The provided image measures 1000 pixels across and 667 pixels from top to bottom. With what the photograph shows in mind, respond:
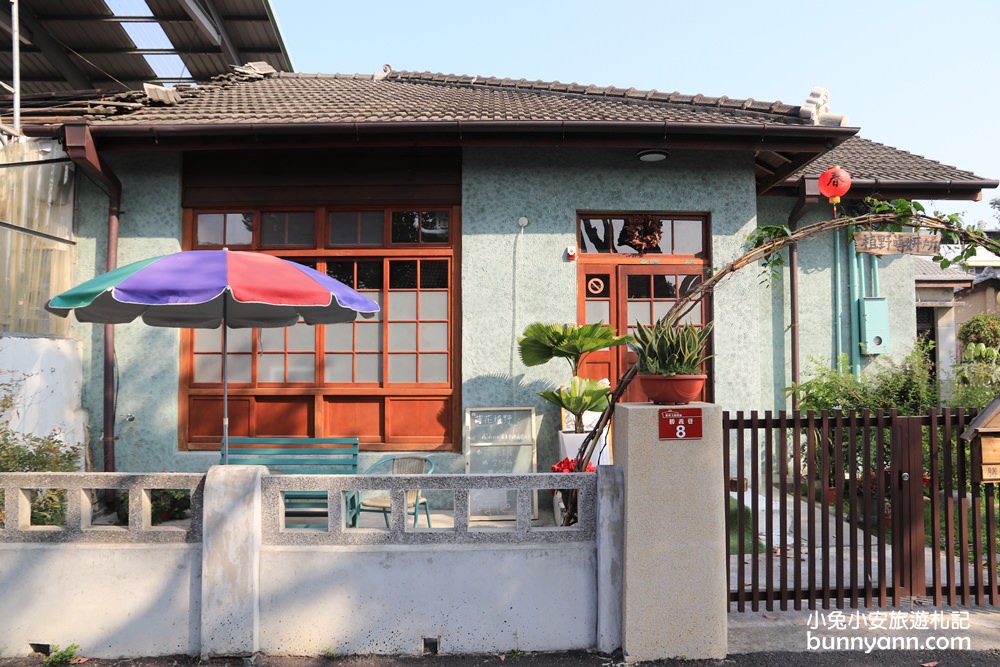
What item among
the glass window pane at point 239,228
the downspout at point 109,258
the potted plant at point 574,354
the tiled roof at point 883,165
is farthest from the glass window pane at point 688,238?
the downspout at point 109,258

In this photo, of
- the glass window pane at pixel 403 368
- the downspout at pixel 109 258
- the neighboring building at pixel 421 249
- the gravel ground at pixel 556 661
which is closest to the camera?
the gravel ground at pixel 556 661

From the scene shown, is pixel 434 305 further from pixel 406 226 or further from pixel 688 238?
pixel 688 238

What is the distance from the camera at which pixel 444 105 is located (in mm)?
7531

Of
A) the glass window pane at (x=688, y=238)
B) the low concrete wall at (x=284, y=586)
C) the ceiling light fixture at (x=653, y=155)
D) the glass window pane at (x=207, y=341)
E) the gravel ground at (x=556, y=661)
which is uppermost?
the ceiling light fixture at (x=653, y=155)

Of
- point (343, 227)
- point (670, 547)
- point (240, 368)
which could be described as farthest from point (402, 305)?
point (670, 547)

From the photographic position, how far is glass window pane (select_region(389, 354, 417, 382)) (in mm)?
6965

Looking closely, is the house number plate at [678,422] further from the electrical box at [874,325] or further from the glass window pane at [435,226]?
the electrical box at [874,325]

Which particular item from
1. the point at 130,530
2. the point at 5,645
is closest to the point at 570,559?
the point at 130,530

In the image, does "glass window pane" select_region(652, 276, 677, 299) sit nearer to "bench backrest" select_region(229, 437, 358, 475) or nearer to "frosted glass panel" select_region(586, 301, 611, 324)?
"frosted glass panel" select_region(586, 301, 611, 324)

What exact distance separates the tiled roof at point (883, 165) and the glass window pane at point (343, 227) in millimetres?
5597

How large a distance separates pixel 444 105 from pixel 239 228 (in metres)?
2.80

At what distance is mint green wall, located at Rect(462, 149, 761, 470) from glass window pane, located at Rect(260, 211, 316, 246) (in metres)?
1.80

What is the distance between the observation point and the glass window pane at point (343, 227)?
7078mm

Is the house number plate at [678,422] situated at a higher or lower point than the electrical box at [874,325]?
lower
